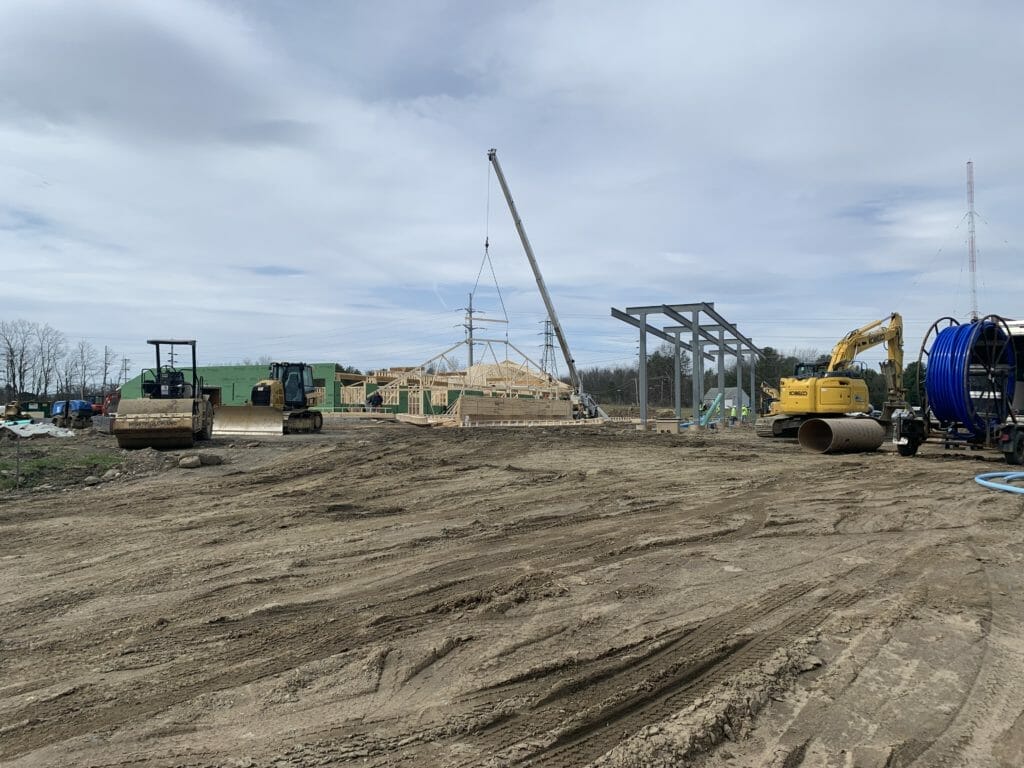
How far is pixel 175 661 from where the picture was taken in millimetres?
3955

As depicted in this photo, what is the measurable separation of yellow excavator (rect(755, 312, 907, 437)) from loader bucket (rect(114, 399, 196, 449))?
53.5ft

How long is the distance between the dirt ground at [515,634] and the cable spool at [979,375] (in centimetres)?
603

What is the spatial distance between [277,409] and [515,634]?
2156 centimetres

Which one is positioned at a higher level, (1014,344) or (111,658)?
(1014,344)

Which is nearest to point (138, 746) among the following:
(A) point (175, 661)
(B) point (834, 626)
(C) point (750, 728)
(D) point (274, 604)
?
(A) point (175, 661)

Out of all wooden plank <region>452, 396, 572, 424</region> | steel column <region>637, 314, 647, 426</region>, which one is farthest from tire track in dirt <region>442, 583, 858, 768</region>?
wooden plank <region>452, 396, 572, 424</region>

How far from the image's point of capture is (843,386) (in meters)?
19.0

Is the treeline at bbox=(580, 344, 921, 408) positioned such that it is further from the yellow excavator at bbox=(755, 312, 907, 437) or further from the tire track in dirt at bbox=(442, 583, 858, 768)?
the tire track in dirt at bbox=(442, 583, 858, 768)

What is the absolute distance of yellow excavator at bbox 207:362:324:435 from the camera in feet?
79.5

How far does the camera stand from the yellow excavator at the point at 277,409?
2422 centimetres

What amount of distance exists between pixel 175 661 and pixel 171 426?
1455cm

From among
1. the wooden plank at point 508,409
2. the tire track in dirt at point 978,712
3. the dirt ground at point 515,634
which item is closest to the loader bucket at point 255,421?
the wooden plank at point 508,409

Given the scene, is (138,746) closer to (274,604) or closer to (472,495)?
(274,604)

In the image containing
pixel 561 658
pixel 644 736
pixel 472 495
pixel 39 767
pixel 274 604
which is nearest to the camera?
pixel 39 767
